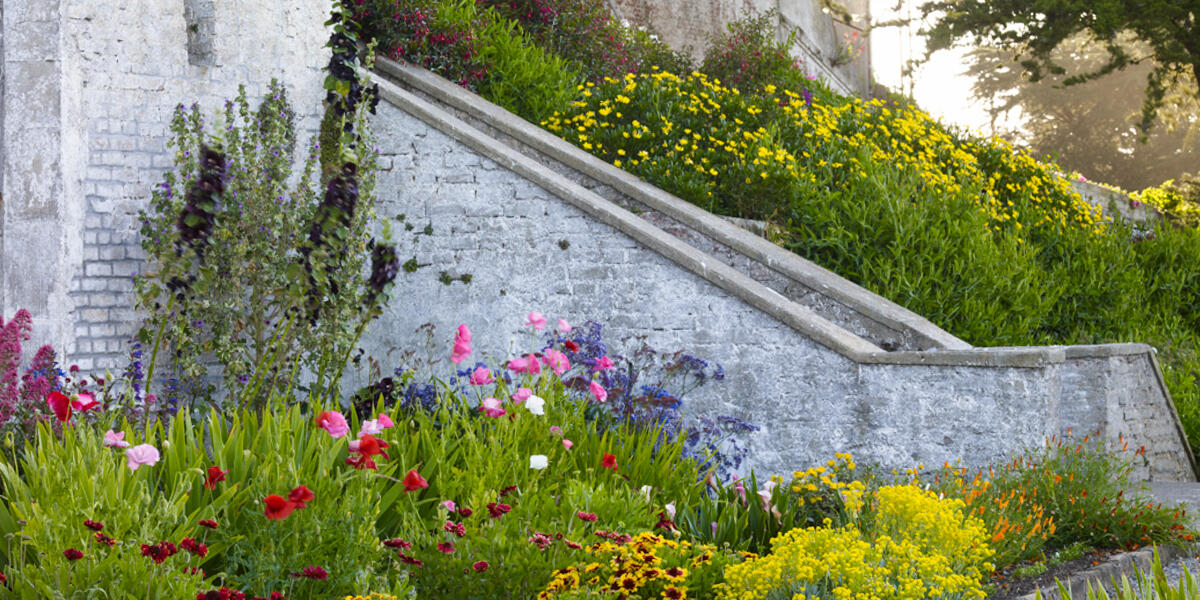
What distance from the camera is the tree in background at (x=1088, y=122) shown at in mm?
28203

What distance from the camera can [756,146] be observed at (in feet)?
30.2

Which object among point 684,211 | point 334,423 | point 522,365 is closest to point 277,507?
point 334,423

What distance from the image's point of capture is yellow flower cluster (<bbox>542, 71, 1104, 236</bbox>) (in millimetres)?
8867

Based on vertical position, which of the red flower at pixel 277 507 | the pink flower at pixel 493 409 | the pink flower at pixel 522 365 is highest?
the pink flower at pixel 522 365

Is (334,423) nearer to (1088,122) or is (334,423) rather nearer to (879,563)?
(879,563)

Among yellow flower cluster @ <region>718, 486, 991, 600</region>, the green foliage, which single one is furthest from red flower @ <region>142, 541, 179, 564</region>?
the green foliage

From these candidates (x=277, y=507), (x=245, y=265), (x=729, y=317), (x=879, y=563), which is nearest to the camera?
(x=277, y=507)

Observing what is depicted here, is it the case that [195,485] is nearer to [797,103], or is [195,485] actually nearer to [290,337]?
[290,337]

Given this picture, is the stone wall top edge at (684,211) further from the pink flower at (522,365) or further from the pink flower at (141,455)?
the pink flower at (141,455)

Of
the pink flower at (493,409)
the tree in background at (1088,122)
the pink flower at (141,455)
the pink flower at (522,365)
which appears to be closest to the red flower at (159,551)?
the pink flower at (141,455)

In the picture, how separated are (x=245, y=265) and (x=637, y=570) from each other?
4292mm

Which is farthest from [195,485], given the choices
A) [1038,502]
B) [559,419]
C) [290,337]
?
[1038,502]

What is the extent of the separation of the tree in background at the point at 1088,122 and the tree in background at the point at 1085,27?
552 inches

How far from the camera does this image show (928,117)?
42.4 ft
